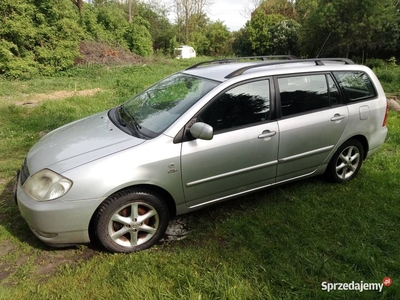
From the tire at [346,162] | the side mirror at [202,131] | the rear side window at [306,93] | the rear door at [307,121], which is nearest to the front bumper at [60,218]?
the side mirror at [202,131]

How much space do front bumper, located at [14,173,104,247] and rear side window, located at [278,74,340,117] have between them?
2125 millimetres

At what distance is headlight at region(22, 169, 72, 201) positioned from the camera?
2.37 metres

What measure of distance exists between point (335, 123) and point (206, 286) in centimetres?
234

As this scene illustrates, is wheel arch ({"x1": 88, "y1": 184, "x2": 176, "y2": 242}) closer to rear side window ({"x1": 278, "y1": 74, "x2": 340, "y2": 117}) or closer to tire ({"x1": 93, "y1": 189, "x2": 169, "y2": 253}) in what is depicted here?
tire ({"x1": 93, "y1": 189, "x2": 169, "y2": 253})

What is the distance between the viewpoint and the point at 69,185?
2357mm

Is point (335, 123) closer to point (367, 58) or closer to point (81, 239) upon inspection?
point (81, 239)

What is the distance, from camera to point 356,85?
146 inches

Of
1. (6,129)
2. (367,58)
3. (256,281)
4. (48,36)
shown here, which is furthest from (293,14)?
(256,281)

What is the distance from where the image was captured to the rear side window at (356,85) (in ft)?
11.8

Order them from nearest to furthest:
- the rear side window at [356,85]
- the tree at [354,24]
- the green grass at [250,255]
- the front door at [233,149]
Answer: the green grass at [250,255] < the front door at [233,149] < the rear side window at [356,85] < the tree at [354,24]

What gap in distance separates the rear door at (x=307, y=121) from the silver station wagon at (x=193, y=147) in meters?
0.01

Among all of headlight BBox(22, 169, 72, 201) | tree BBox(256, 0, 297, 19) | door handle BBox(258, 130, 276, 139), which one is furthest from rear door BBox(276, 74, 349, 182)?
tree BBox(256, 0, 297, 19)

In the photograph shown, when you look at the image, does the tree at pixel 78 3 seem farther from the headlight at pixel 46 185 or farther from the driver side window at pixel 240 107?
the headlight at pixel 46 185

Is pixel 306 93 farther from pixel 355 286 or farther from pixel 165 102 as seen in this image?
pixel 355 286
